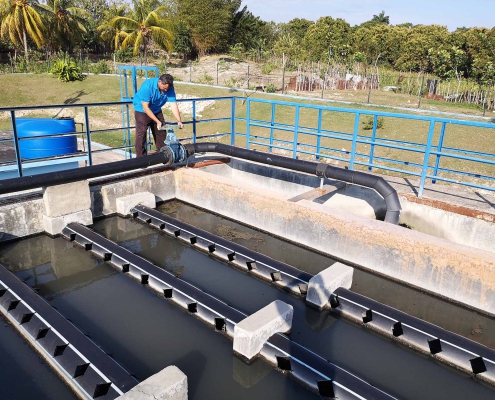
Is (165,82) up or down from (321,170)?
up

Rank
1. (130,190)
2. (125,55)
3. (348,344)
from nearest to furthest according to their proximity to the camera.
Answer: (348,344), (130,190), (125,55)

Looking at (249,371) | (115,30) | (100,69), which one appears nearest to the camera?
(249,371)

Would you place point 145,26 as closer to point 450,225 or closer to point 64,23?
point 64,23

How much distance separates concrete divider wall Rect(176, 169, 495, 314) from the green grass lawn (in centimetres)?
175

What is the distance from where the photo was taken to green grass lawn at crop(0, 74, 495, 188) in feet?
47.3

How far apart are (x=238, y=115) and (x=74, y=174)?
14.8 metres

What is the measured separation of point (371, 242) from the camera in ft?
17.1

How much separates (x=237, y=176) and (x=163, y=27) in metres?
30.3

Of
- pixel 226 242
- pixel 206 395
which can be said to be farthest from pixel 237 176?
pixel 206 395

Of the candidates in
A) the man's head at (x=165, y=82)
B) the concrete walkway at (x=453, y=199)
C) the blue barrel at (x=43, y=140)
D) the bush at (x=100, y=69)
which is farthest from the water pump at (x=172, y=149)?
the bush at (x=100, y=69)

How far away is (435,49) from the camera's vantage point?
38.2 meters

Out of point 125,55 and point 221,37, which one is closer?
point 125,55

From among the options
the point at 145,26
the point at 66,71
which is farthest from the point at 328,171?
the point at 145,26

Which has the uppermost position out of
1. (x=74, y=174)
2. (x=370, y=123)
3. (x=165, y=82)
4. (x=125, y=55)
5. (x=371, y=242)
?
(x=125, y=55)
